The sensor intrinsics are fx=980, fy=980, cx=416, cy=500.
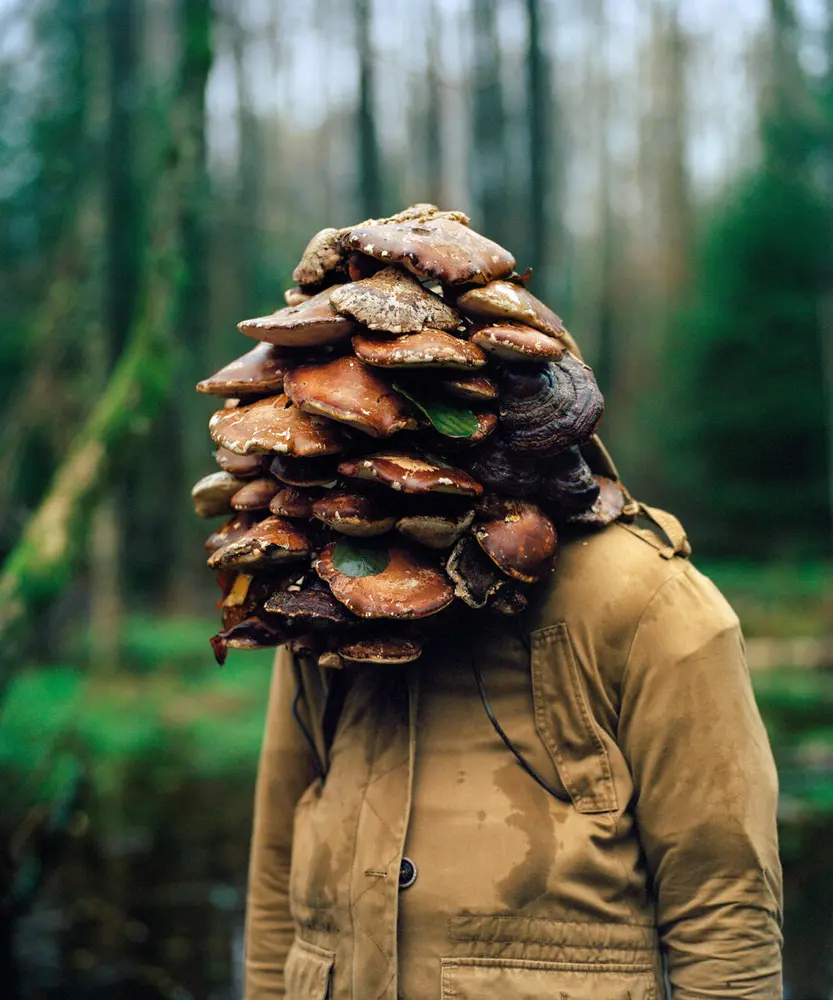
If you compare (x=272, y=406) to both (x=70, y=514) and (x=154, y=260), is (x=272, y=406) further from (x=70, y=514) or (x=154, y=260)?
(x=154, y=260)

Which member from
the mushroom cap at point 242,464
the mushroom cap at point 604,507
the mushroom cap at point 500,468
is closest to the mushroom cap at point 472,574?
the mushroom cap at point 500,468

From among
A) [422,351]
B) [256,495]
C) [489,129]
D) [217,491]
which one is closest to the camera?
[422,351]

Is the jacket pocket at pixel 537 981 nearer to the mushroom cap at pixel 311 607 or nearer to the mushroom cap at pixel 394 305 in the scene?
the mushroom cap at pixel 311 607

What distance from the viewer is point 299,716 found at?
206 centimetres

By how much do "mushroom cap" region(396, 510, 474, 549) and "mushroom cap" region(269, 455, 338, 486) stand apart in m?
0.15

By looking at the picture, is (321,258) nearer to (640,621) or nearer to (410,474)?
(410,474)

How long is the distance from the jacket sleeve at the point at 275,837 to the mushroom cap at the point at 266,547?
440 mm

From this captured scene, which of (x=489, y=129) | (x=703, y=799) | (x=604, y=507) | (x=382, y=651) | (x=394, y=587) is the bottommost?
(x=703, y=799)

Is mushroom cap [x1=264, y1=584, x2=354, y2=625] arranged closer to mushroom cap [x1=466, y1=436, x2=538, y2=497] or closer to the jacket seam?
mushroom cap [x1=466, y1=436, x2=538, y2=497]

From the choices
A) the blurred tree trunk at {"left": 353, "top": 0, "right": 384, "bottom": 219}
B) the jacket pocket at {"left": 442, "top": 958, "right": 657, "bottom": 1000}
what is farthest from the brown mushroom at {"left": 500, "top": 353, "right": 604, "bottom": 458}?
the blurred tree trunk at {"left": 353, "top": 0, "right": 384, "bottom": 219}

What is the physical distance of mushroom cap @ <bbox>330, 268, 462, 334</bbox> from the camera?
1610 millimetres

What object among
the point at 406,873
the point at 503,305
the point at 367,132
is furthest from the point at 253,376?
the point at 367,132

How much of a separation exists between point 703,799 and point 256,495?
3.08ft

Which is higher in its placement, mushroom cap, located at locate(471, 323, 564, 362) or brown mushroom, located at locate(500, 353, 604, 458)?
mushroom cap, located at locate(471, 323, 564, 362)
